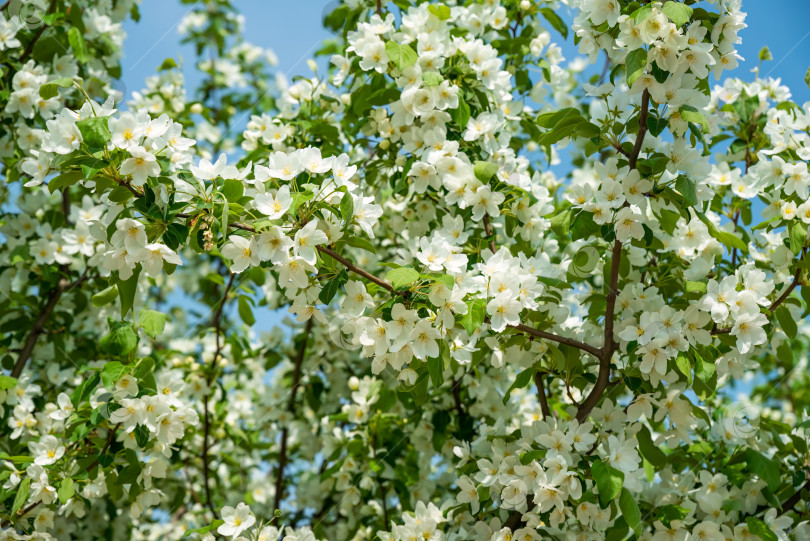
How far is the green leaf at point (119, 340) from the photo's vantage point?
2463 millimetres

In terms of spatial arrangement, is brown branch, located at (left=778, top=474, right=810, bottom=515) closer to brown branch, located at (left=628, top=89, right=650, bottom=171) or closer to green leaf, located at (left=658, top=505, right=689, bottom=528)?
green leaf, located at (left=658, top=505, right=689, bottom=528)

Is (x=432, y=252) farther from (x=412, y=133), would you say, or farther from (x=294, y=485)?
(x=294, y=485)

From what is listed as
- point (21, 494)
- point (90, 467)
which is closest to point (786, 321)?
point (90, 467)

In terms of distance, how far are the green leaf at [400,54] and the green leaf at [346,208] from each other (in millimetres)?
798

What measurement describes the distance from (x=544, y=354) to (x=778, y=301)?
2.39 ft

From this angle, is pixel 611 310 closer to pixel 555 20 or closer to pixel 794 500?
pixel 794 500

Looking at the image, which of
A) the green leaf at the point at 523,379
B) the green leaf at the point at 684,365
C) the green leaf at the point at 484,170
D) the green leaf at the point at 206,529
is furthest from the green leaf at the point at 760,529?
the green leaf at the point at 206,529

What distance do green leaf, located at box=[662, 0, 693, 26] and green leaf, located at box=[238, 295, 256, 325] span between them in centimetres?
202

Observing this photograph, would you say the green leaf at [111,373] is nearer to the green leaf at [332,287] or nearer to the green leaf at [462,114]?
the green leaf at [332,287]

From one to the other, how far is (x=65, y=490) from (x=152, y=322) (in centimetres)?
60

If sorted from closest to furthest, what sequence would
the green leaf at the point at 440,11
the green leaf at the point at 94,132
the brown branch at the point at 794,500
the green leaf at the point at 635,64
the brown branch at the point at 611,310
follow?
the green leaf at the point at 94,132 → the green leaf at the point at 635,64 → the brown branch at the point at 611,310 → the brown branch at the point at 794,500 → the green leaf at the point at 440,11

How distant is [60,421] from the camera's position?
119 inches

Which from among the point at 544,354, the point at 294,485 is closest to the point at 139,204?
the point at 544,354

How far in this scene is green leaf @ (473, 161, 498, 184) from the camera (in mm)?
2477
